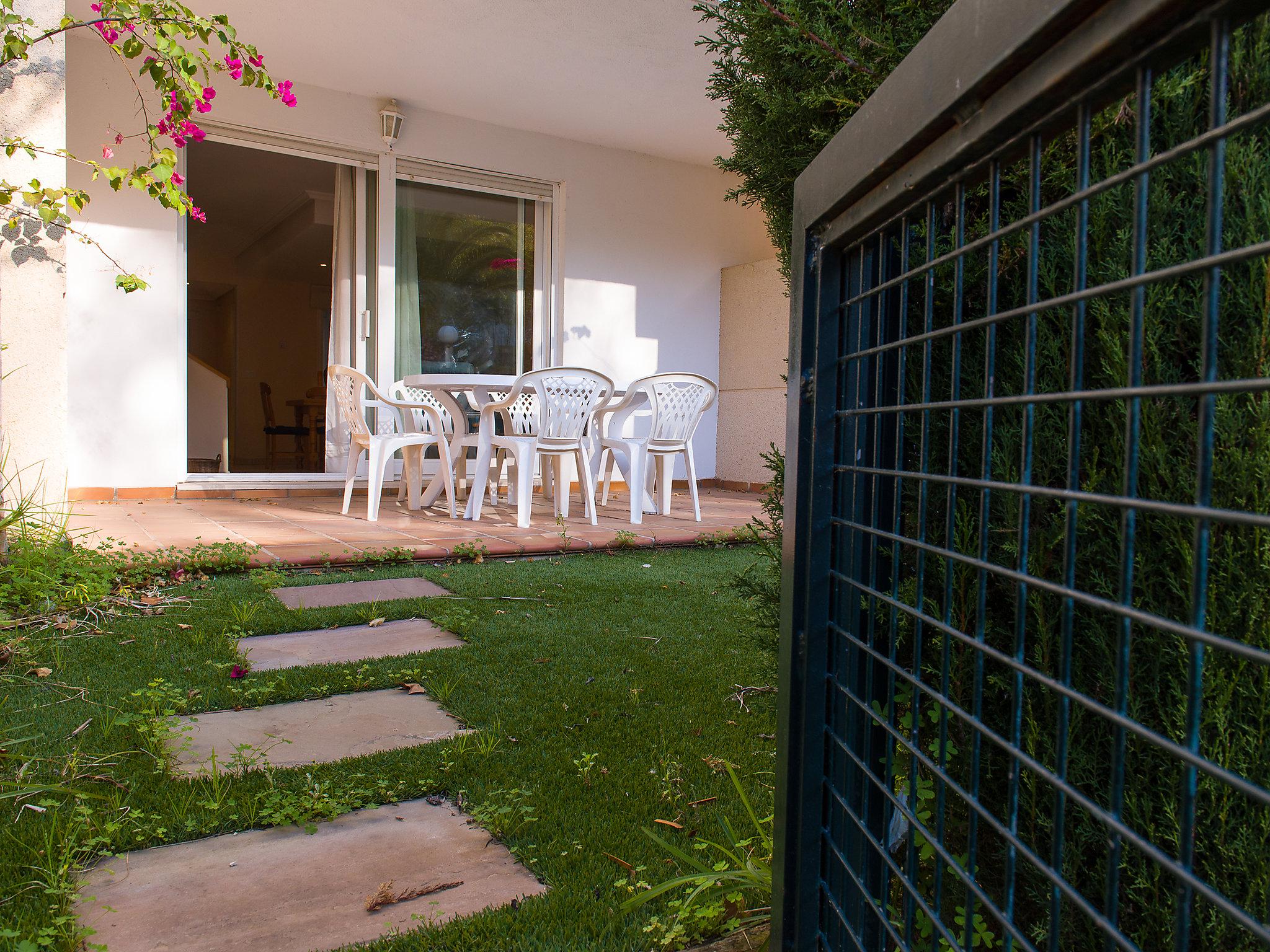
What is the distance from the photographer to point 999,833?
1.88 feet

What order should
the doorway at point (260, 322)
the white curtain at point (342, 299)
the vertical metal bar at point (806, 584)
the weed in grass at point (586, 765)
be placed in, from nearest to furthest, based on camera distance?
1. the vertical metal bar at point (806, 584)
2. the weed in grass at point (586, 765)
3. the white curtain at point (342, 299)
4. the doorway at point (260, 322)

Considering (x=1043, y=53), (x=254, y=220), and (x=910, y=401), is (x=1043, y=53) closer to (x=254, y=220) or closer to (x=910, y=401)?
(x=910, y=401)

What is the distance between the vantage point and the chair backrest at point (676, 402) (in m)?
4.84

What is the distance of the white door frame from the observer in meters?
5.95

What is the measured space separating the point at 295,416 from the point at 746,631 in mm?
9233

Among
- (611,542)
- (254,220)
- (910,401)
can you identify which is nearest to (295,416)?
(254,220)

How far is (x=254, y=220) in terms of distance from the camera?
344 inches

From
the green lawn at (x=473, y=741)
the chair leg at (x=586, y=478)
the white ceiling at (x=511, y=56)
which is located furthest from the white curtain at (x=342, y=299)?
the green lawn at (x=473, y=741)

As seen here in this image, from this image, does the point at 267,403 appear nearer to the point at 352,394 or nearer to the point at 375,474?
the point at 352,394

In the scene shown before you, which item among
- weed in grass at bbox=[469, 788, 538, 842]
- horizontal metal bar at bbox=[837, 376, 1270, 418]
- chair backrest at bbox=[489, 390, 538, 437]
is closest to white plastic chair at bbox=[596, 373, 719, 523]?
chair backrest at bbox=[489, 390, 538, 437]

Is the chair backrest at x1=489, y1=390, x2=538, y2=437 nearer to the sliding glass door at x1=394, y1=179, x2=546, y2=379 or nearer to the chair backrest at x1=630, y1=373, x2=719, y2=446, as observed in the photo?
the chair backrest at x1=630, y1=373, x2=719, y2=446

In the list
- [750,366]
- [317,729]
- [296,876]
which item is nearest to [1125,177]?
[296,876]

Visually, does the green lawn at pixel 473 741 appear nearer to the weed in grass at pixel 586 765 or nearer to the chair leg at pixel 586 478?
the weed in grass at pixel 586 765

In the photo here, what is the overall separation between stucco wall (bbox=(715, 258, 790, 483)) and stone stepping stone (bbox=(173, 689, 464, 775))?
18.0ft
